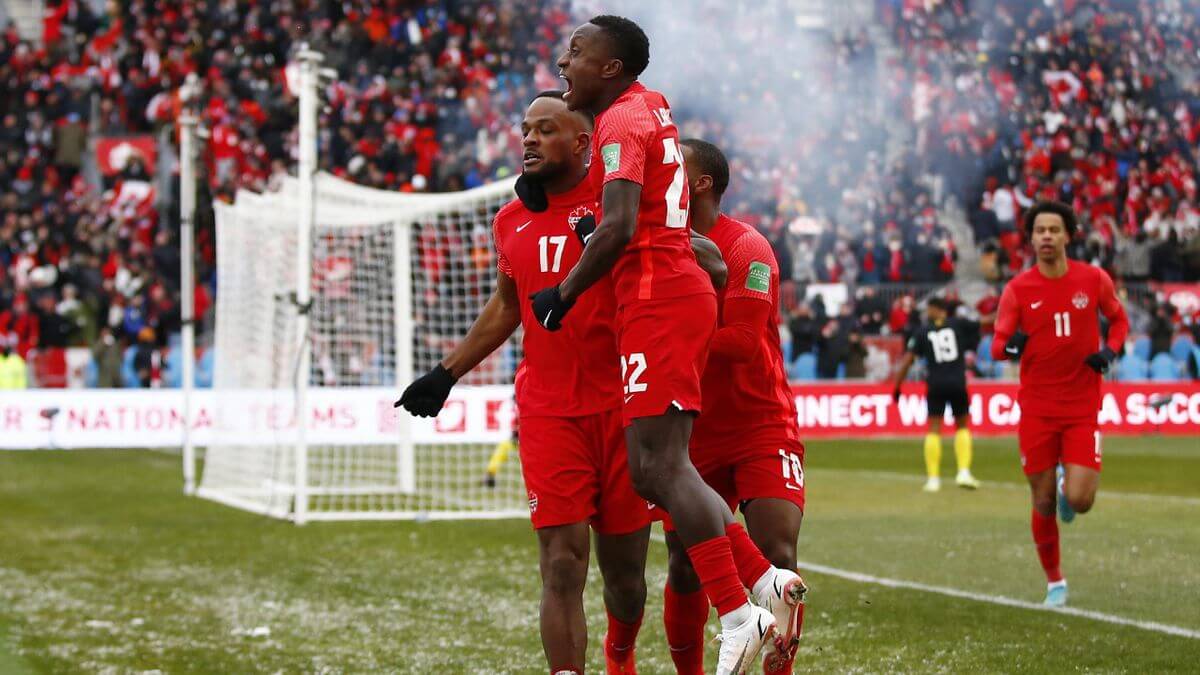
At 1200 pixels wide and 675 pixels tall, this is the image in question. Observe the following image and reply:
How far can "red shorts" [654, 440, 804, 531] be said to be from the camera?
5637mm

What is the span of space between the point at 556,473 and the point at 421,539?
23.2 ft

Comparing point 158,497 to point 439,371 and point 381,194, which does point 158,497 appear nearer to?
point 381,194

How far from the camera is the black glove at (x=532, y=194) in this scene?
17.7ft

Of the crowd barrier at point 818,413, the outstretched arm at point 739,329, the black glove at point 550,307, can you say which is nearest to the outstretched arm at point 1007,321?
the outstretched arm at point 739,329

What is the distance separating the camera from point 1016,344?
8594 mm

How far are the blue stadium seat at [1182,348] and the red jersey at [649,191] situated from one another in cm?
2018

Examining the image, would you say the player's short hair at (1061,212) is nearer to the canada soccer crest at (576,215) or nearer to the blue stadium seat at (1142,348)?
the canada soccer crest at (576,215)

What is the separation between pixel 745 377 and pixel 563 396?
0.80 meters

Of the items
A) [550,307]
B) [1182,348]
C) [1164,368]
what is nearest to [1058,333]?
[550,307]

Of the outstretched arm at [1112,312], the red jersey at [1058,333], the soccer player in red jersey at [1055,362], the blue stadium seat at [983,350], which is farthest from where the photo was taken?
the blue stadium seat at [983,350]

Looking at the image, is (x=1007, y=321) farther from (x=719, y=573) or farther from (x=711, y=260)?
(x=719, y=573)

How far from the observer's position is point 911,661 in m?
6.69

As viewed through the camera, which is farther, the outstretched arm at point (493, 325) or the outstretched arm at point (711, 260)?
the outstretched arm at point (493, 325)

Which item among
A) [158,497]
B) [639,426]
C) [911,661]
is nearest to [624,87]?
[639,426]
